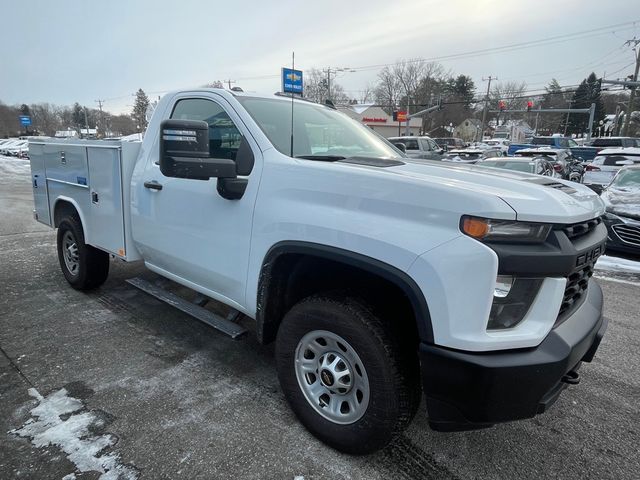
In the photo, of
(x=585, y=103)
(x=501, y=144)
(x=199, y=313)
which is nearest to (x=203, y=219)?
(x=199, y=313)

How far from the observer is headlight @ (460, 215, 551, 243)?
176 cm

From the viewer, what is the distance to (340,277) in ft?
8.22

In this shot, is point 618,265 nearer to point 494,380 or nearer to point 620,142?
point 494,380

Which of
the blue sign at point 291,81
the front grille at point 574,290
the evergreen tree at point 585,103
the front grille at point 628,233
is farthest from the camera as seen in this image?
the evergreen tree at point 585,103

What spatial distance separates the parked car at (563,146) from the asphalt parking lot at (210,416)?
2118 centimetres

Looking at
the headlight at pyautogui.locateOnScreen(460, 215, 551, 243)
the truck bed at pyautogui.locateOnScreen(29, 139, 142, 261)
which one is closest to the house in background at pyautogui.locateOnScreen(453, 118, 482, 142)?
the truck bed at pyautogui.locateOnScreen(29, 139, 142, 261)

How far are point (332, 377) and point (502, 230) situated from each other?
3.89ft

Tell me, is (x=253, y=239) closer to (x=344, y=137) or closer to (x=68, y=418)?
(x=344, y=137)

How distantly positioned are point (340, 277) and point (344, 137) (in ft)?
4.27

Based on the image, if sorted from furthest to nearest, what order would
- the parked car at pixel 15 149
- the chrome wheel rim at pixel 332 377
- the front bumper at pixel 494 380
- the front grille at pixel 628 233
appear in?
the parked car at pixel 15 149
the front grille at pixel 628 233
the chrome wheel rim at pixel 332 377
the front bumper at pixel 494 380

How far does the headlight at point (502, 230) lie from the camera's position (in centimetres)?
176

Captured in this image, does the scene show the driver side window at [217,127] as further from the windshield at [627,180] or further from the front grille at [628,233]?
the windshield at [627,180]

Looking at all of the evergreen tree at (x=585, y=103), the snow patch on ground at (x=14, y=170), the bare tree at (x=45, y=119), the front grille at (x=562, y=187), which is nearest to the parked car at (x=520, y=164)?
the front grille at (x=562, y=187)

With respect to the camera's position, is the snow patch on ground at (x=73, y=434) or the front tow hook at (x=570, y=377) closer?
the front tow hook at (x=570, y=377)
